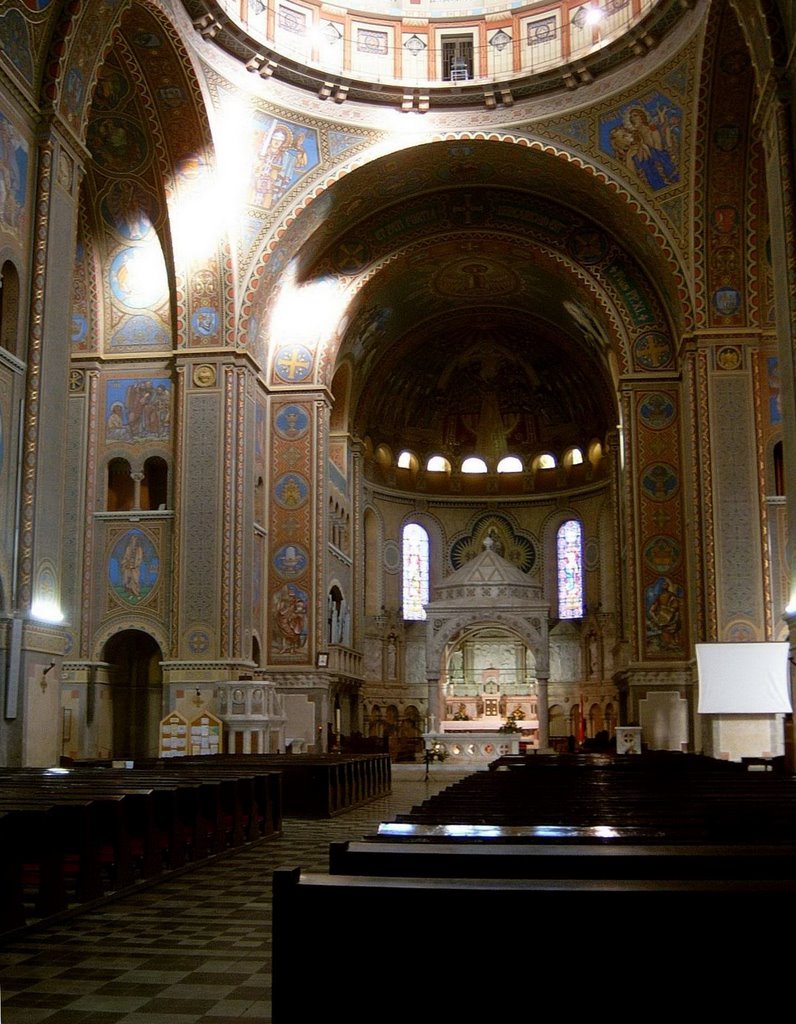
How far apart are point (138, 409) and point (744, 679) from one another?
14.3 m

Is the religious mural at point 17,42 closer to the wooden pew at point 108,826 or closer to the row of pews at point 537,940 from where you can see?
the wooden pew at point 108,826

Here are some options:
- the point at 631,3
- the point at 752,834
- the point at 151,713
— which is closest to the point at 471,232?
the point at 631,3

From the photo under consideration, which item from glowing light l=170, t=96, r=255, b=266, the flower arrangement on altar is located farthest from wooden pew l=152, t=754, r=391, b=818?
the flower arrangement on altar

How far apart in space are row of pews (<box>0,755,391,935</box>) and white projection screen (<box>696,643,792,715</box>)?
7930 mm

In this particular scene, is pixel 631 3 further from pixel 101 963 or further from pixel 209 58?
pixel 101 963

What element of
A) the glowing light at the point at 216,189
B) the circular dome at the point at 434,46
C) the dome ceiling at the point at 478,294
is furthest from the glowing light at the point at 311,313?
the circular dome at the point at 434,46

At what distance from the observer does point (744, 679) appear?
60.8ft

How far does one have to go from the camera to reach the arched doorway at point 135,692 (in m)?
25.0

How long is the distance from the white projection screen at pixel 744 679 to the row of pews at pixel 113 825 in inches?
312

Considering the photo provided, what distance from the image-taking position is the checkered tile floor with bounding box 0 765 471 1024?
5098 millimetres

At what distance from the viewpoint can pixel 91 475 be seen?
24.7m

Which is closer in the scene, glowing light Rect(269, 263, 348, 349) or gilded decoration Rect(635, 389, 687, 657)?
gilded decoration Rect(635, 389, 687, 657)

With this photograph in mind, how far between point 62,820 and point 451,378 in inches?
1324

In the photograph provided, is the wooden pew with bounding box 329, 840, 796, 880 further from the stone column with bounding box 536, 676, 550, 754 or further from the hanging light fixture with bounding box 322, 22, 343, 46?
the stone column with bounding box 536, 676, 550, 754
